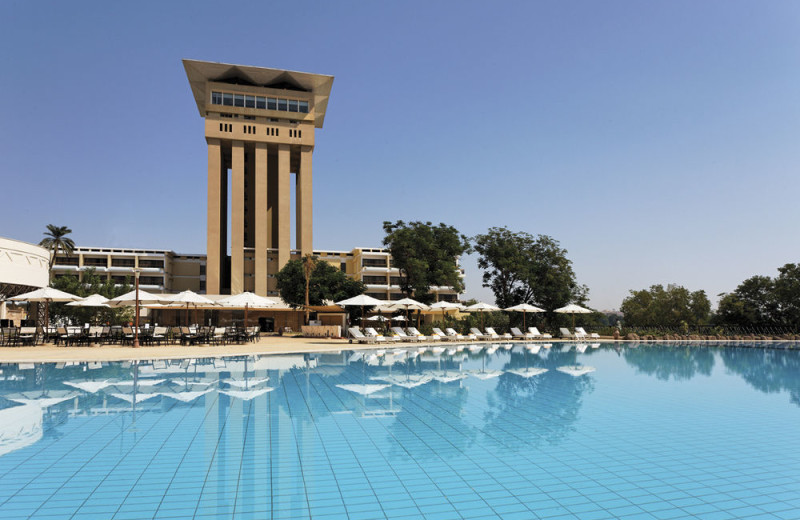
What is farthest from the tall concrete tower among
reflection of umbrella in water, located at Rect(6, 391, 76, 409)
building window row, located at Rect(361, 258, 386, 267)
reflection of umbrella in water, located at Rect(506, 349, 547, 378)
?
reflection of umbrella in water, located at Rect(6, 391, 76, 409)

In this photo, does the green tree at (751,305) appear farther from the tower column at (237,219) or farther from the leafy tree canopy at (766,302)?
the tower column at (237,219)

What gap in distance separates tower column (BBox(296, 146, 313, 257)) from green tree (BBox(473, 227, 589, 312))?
24205 millimetres

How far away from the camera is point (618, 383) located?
→ 13.2m

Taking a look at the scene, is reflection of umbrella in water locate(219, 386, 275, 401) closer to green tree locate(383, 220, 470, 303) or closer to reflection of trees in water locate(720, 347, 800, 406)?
reflection of trees in water locate(720, 347, 800, 406)

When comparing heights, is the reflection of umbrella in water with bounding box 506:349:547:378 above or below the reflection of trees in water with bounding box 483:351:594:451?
below

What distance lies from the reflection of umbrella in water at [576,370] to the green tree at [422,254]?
18026 millimetres

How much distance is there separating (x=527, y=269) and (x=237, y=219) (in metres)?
33.2

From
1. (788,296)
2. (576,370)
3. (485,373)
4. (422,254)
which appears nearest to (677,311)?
(788,296)

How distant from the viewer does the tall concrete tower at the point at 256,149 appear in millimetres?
54500

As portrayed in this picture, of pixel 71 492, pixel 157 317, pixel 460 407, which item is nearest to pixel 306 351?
pixel 460 407

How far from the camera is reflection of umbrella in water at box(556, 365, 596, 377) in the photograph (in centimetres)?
1531

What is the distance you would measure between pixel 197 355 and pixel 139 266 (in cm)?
5029

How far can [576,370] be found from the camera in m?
16.1

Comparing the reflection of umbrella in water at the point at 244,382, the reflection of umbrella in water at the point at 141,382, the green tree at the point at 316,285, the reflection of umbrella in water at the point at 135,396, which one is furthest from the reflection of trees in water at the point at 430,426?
the green tree at the point at 316,285
